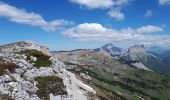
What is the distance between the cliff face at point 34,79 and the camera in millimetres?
42531

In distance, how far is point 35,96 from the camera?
43875mm

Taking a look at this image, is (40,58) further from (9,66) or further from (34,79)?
(34,79)

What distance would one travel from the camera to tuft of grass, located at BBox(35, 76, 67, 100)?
45.6 metres

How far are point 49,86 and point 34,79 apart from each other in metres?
2.81

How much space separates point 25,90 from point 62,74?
12955 mm

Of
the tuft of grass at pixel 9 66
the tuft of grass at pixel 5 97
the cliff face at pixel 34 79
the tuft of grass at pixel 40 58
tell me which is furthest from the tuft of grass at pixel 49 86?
the tuft of grass at pixel 5 97

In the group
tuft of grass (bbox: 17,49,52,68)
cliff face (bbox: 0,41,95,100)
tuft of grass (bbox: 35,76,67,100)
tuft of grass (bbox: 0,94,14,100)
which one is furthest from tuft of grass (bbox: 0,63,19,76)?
tuft of grass (bbox: 0,94,14,100)

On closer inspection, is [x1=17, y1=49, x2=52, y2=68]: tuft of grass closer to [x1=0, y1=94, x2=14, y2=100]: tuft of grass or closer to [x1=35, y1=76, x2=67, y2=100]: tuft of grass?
[x1=35, y1=76, x2=67, y2=100]: tuft of grass

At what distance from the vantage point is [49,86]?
47.9 m

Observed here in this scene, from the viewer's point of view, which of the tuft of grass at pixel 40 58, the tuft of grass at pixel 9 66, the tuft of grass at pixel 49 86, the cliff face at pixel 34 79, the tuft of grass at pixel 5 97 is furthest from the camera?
the tuft of grass at pixel 40 58

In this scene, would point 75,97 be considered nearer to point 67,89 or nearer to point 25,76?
point 67,89

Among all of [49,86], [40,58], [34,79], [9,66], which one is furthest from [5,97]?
[40,58]

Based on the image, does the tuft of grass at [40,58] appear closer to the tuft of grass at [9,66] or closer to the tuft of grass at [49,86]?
the tuft of grass at [9,66]

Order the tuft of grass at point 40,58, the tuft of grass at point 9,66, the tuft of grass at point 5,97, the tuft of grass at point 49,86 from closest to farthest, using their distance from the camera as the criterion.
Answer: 1. the tuft of grass at point 5,97
2. the tuft of grass at point 49,86
3. the tuft of grass at point 9,66
4. the tuft of grass at point 40,58
